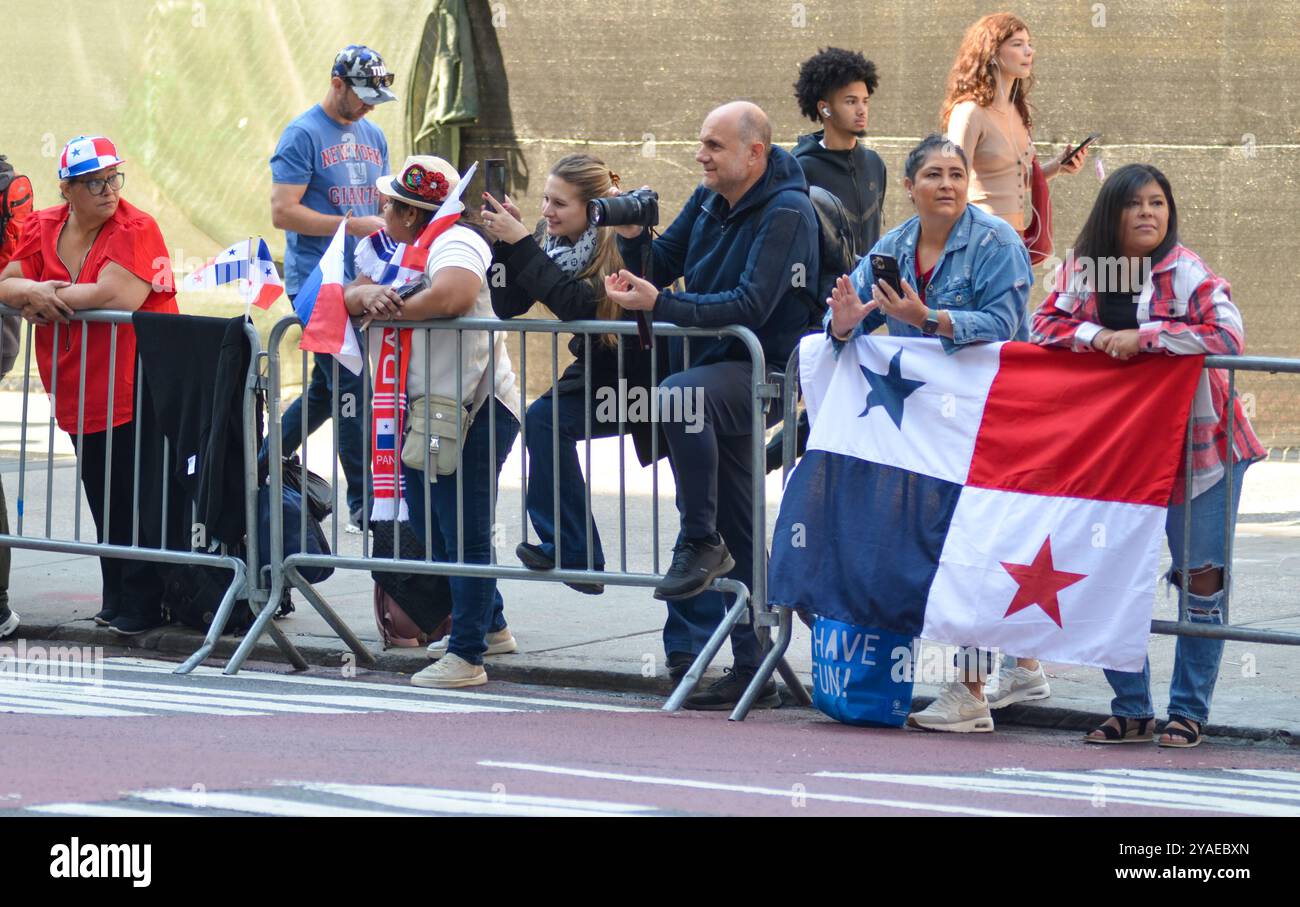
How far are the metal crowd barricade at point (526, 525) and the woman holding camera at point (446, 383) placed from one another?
0.12ft

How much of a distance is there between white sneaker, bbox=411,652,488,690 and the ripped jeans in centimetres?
248

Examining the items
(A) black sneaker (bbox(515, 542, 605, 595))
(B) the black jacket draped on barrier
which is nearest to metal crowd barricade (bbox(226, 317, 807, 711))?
(A) black sneaker (bbox(515, 542, 605, 595))

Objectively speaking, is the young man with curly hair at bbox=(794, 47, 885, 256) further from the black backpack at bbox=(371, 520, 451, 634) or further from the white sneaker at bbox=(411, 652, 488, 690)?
the white sneaker at bbox=(411, 652, 488, 690)

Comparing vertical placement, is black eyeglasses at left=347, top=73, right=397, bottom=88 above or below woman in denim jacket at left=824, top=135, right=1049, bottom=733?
above

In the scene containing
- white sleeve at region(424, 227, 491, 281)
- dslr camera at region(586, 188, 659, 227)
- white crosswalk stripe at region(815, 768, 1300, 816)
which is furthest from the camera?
white sleeve at region(424, 227, 491, 281)

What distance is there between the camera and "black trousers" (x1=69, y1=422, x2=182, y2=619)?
8.57 meters

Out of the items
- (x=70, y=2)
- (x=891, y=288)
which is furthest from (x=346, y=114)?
(x=70, y=2)

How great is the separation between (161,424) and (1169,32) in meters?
7.67

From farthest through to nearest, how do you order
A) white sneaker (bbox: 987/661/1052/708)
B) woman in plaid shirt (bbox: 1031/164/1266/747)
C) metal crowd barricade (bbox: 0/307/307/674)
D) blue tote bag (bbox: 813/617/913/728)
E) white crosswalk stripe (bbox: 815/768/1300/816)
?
1. metal crowd barricade (bbox: 0/307/307/674)
2. white sneaker (bbox: 987/661/1052/708)
3. blue tote bag (bbox: 813/617/913/728)
4. woman in plaid shirt (bbox: 1031/164/1266/747)
5. white crosswalk stripe (bbox: 815/768/1300/816)

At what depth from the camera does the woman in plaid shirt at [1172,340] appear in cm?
661

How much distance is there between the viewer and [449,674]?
781 centimetres

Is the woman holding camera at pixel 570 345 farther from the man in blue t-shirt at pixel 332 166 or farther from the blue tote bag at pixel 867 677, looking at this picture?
the man in blue t-shirt at pixel 332 166
